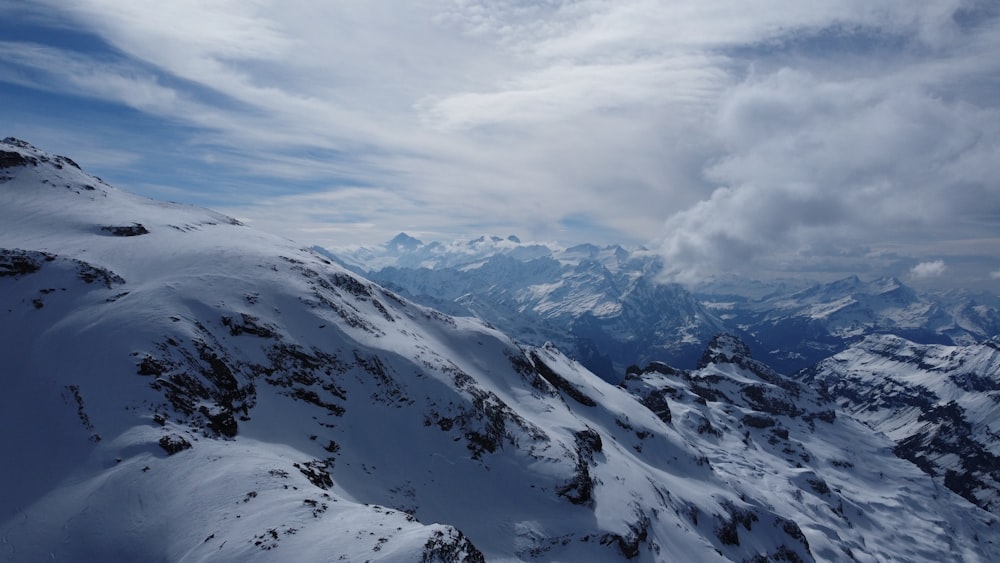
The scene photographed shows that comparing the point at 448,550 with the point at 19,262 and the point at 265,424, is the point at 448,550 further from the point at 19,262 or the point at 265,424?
the point at 19,262

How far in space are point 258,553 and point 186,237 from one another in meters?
54.2

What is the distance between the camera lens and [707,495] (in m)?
78.4

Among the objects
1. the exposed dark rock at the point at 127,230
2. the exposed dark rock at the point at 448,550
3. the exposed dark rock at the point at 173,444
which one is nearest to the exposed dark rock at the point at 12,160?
the exposed dark rock at the point at 127,230

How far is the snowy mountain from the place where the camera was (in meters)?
26.6

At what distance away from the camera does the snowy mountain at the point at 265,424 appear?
87.1 ft

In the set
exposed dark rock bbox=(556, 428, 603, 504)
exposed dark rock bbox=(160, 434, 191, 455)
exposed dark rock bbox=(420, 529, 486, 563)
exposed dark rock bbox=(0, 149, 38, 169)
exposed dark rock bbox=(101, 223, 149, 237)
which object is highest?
exposed dark rock bbox=(0, 149, 38, 169)

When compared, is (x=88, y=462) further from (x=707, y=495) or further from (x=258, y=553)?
(x=707, y=495)

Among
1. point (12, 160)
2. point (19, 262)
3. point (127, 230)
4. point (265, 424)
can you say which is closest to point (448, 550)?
point (265, 424)

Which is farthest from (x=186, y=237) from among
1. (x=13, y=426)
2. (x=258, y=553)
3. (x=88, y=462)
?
(x=258, y=553)

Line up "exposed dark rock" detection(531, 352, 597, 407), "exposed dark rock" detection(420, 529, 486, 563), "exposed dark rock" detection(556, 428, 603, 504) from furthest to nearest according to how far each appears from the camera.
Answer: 1. "exposed dark rock" detection(531, 352, 597, 407)
2. "exposed dark rock" detection(556, 428, 603, 504)
3. "exposed dark rock" detection(420, 529, 486, 563)

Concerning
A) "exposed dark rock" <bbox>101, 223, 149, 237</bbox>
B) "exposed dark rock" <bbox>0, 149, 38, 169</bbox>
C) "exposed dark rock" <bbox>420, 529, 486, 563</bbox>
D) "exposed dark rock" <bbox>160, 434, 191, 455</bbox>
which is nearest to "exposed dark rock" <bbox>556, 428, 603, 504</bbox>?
"exposed dark rock" <bbox>420, 529, 486, 563</bbox>

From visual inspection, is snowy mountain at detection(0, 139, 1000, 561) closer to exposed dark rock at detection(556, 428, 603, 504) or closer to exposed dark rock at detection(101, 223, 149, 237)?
exposed dark rock at detection(556, 428, 603, 504)

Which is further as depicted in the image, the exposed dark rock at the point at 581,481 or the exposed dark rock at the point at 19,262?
the exposed dark rock at the point at 581,481

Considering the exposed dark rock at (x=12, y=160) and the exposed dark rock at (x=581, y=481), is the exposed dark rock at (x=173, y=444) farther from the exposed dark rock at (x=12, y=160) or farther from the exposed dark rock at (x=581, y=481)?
the exposed dark rock at (x=12, y=160)
